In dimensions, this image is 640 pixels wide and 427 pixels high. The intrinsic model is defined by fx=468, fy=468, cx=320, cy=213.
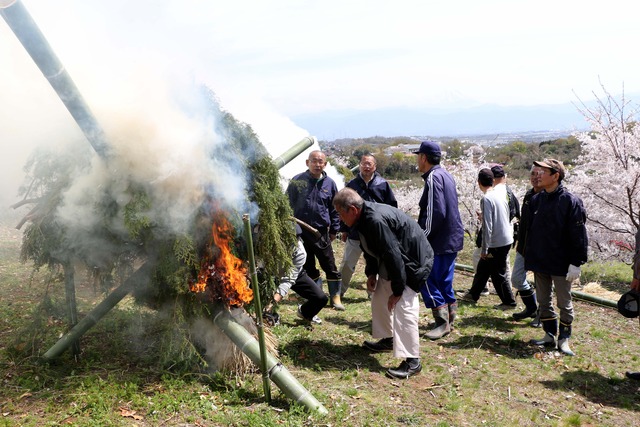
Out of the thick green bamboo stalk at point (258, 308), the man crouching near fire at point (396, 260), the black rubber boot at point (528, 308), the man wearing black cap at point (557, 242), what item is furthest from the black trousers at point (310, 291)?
the black rubber boot at point (528, 308)

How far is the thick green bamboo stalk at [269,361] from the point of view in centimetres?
441

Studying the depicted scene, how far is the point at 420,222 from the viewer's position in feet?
21.0

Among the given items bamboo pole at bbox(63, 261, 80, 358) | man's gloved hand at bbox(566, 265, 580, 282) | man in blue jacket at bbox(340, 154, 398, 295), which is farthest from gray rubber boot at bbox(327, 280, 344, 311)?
bamboo pole at bbox(63, 261, 80, 358)

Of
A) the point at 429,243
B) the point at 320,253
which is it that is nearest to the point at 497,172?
the point at 429,243

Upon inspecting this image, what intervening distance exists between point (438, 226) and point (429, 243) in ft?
1.35

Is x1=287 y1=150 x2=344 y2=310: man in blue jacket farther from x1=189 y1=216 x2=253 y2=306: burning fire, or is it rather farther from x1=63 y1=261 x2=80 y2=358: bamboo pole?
x1=63 y1=261 x2=80 y2=358: bamboo pole

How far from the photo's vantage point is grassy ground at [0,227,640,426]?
4.32 metres

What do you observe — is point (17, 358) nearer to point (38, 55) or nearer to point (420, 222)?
point (38, 55)

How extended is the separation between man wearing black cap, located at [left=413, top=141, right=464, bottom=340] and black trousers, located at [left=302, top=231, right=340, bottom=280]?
169cm

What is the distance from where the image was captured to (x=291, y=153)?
615 cm

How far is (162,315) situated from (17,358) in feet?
5.10

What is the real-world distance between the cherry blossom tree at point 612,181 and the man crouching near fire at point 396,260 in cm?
1023

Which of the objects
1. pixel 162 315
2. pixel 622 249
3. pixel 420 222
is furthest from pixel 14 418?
pixel 622 249

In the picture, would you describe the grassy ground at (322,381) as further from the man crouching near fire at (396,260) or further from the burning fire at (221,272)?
the burning fire at (221,272)
